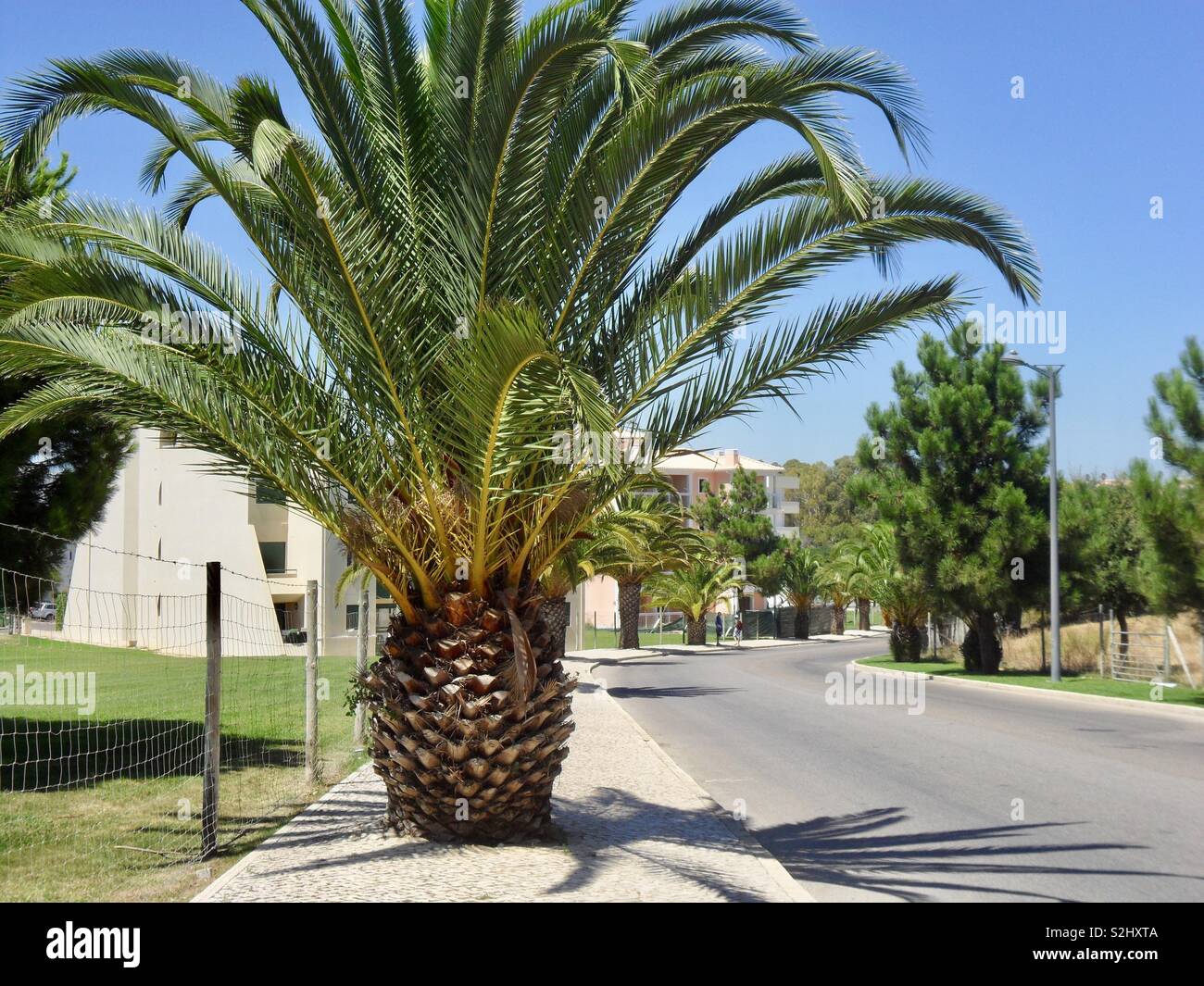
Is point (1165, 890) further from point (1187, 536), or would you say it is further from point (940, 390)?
point (940, 390)

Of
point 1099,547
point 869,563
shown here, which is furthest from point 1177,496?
point 869,563

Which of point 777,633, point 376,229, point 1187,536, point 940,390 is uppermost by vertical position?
point 940,390

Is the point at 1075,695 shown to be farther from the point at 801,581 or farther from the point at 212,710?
the point at 801,581

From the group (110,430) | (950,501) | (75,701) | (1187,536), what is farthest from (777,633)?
(110,430)

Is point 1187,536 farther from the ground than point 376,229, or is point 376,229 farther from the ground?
point 376,229

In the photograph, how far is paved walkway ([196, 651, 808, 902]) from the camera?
6223mm

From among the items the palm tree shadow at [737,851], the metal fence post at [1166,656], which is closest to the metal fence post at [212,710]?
the palm tree shadow at [737,851]

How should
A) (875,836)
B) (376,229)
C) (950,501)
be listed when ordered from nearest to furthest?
(376,229) < (875,836) < (950,501)

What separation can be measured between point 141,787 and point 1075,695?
16.7 m

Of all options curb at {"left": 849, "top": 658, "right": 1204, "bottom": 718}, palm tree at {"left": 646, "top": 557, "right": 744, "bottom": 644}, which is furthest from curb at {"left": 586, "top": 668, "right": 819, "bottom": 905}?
palm tree at {"left": 646, "top": 557, "right": 744, "bottom": 644}

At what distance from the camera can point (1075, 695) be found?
19922 mm

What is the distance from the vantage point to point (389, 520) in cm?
748

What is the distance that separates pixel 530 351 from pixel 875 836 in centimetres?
488

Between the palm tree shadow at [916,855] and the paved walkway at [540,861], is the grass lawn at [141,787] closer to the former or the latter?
the paved walkway at [540,861]
